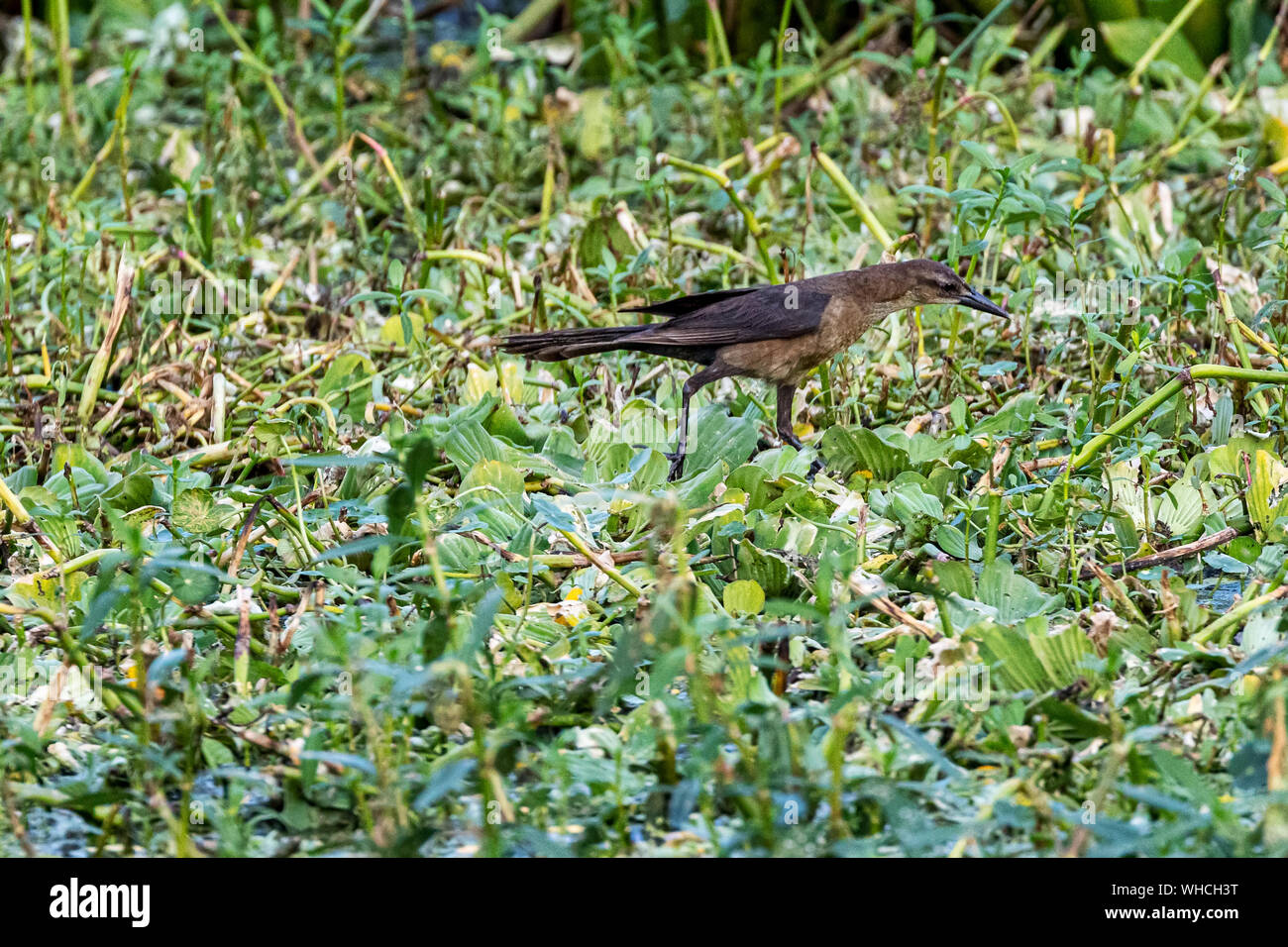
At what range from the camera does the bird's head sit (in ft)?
13.0

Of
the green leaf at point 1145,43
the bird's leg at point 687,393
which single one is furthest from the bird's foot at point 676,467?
the green leaf at point 1145,43

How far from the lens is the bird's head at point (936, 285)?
395 cm

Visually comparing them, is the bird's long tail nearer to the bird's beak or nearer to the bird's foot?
the bird's foot

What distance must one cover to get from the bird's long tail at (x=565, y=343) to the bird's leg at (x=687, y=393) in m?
0.19

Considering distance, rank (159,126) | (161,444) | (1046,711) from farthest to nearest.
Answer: (159,126)
(161,444)
(1046,711)

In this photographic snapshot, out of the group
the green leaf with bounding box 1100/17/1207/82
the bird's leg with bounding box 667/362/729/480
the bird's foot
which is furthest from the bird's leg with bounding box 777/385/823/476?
the green leaf with bounding box 1100/17/1207/82

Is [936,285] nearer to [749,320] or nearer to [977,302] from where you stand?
[977,302]

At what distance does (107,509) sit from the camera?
10.7ft

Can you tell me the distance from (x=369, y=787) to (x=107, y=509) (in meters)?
1.26

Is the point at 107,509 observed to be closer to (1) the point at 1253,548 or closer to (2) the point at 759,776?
(2) the point at 759,776

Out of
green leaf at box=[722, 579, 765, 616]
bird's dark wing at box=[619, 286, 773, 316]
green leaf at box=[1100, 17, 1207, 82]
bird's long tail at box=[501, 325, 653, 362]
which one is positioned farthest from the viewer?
green leaf at box=[1100, 17, 1207, 82]

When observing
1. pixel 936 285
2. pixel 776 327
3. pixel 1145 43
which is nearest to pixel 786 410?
pixel 776 327

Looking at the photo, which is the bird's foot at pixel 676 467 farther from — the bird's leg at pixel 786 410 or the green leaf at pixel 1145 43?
the green leaf at pixel 1145 43
